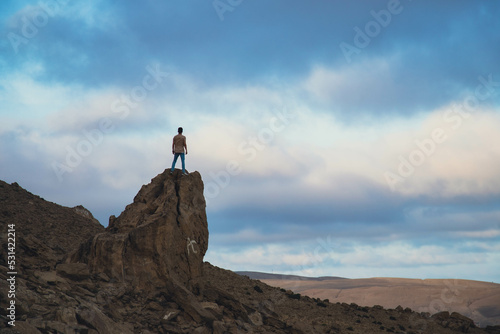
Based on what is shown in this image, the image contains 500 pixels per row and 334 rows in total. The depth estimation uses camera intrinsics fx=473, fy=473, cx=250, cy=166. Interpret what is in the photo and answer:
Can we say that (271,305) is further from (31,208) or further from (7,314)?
(7,314)

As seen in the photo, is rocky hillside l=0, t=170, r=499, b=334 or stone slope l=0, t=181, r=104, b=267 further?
stone slope l=0, t=181, r=104, b=267

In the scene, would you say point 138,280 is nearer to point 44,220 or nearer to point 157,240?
point 157,240

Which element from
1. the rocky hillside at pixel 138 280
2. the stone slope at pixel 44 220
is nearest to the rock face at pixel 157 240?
the rocky hillside at pixel 138 280

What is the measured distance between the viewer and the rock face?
91.6 ft

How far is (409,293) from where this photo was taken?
190m

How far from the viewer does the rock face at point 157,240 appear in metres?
27.9

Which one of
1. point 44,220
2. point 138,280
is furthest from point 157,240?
point 44,220

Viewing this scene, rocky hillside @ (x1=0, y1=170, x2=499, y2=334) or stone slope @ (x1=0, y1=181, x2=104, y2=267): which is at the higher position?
stone slope @ (x1=0, y1=181, x2=104, y2=267)

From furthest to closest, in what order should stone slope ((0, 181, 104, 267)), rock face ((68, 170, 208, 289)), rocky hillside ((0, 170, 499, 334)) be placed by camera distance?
stone slope ((0, 181, 104, 267)) → rock face ((68, 170, 208, 289)) → rocky hillside ((0, 170, 499, 334))

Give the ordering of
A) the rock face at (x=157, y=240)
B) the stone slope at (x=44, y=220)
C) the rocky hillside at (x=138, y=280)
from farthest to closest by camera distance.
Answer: the stone slope at (x=44, y=220) → the rock face at (x=157, y=240) → the rocky hillside at (x=138, y=280)

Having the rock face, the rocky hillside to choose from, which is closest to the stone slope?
the rocky hillside

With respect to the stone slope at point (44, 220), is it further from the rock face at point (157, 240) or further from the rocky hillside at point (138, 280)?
the rock face at point (157, 240)

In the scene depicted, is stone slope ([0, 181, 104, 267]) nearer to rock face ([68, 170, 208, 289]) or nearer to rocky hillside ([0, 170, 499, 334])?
rocky hillside ([0, 170, 499, 334])

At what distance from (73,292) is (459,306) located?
17507 centimetres
